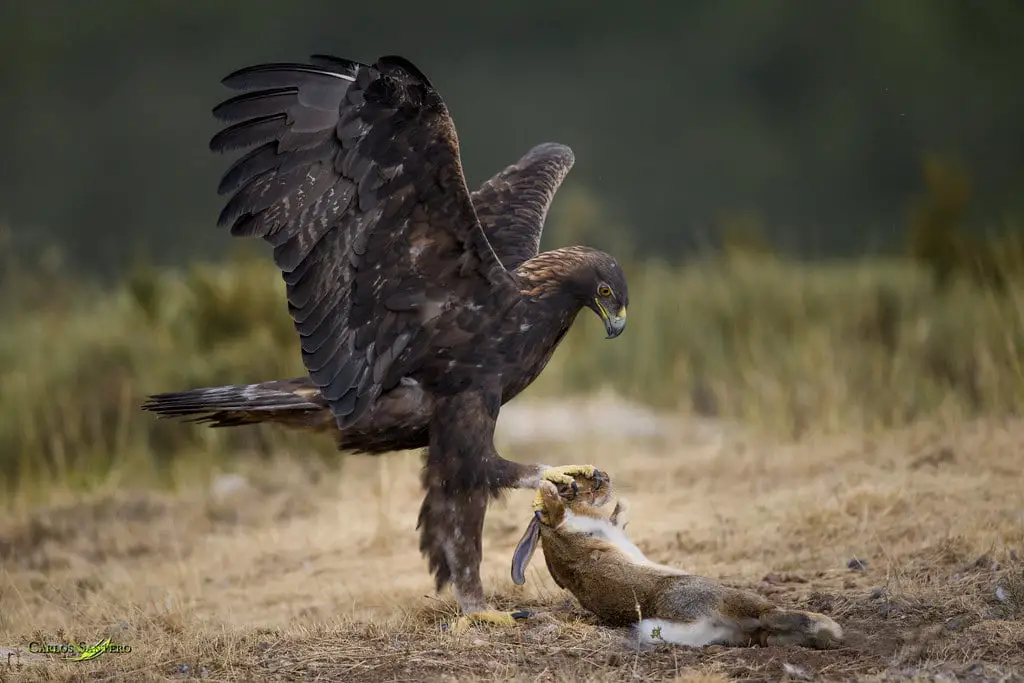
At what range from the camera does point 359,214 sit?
458cm

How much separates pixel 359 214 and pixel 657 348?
647 centimetres

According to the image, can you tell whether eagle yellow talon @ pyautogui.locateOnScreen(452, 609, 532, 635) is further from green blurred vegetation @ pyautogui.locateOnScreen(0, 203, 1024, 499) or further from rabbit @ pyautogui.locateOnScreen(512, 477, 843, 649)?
green blurred vegetation @ pyautogui.locateOnScreen(0, 203, 1024, 499)

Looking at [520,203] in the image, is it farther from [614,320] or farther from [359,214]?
[359,214]

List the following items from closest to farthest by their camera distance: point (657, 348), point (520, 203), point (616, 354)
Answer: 1. point (520, 203)
2. point (616, 354)
3. point (657, 348)

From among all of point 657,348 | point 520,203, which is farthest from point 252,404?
point 657,348

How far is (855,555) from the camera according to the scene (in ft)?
17.1

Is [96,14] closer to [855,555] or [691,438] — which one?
[691,438]

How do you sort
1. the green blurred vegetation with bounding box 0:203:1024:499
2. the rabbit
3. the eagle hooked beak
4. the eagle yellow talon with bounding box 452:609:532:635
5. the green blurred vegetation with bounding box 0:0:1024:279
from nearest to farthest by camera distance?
the rabbit < the eagle yellow talon with bounding box 452:609:532:635 < the eagle hooked beak < the green blurred vegetation with bounding box 0:203:1024:499 < the green blurred vegetation with bounding box 0:0:1024:279

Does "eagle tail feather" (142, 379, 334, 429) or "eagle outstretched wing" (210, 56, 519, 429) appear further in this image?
"eagle tail feather" (142, 379, 334, 429)

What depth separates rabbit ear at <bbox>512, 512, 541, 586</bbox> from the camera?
14.1ft

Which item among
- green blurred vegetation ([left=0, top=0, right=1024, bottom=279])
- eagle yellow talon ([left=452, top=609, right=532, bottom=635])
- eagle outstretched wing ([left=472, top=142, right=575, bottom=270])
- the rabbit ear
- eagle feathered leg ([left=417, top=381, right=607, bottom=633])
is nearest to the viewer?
the rabbit ear

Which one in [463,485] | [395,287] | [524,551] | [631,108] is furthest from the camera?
[631,108]

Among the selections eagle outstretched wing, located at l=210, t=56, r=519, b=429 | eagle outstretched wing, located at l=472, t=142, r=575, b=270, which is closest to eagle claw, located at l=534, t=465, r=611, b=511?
eagle outstretched wing, located at l=210, t=56, r=519, b=429

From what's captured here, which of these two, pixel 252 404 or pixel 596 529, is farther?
pixel 252 404
